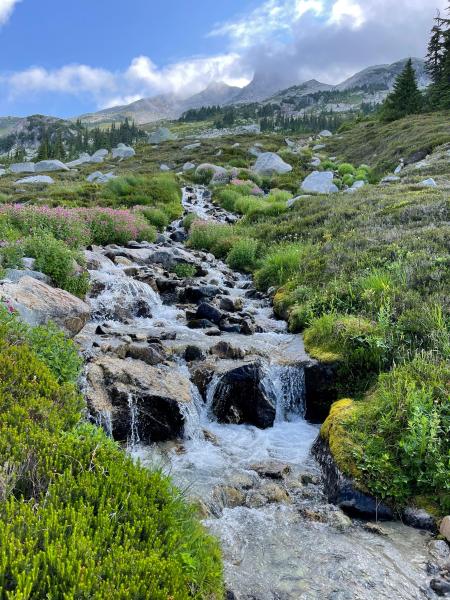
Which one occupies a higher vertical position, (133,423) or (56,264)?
(56,264)

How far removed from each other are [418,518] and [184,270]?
41.1ft

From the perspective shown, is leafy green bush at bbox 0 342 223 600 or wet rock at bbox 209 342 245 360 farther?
wet rock at bbox 209 342 245 360

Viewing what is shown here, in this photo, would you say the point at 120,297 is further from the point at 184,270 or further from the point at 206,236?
the point at 206,236

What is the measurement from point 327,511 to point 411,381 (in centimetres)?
252

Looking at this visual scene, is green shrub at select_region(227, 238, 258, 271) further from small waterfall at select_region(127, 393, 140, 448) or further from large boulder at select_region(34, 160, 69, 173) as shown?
large boulder at select_region(34, 160, 69, 173)

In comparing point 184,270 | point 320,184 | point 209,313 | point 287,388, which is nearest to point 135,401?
point 287,388

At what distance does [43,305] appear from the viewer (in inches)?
348

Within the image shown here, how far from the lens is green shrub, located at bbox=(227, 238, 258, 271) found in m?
18.7

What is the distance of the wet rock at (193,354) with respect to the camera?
9.77 m

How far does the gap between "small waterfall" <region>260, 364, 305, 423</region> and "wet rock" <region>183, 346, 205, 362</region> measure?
1.53 metres

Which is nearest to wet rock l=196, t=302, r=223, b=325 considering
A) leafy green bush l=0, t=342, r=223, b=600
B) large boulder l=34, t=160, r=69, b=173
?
leafy green bush l=0, t=342, r=223, b=600

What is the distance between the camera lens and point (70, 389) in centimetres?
601

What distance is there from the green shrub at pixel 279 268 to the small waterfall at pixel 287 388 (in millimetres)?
6095

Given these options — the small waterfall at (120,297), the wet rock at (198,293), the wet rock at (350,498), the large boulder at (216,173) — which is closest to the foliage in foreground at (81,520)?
the wet rock at (350,498)
